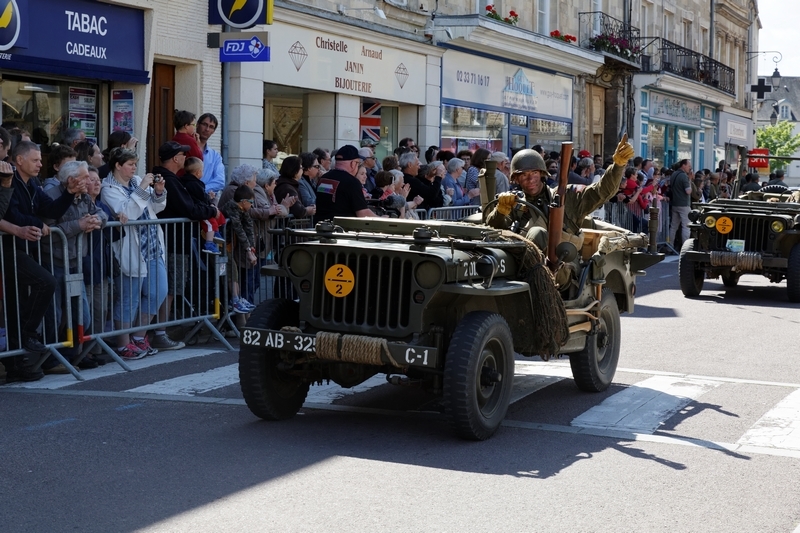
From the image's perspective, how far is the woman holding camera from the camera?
31.9ft

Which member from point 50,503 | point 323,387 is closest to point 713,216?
point 323,387

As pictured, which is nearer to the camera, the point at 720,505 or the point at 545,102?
the point at 720,505

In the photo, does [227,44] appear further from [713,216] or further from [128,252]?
[713,216]

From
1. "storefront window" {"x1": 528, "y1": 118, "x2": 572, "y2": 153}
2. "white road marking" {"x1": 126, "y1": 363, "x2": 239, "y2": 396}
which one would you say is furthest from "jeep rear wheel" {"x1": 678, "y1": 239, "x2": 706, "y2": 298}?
"storefront window" {"x1": 528, "y1": 118, "x2": 572, "y2": 153}

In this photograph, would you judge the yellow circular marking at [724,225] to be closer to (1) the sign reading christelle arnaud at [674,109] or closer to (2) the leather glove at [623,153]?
(2) the leather glove at [623,153]

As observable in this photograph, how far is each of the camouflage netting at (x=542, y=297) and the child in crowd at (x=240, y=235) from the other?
3995 mm

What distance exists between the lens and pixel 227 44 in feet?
49.3

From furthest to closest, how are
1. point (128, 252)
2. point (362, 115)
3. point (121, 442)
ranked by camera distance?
1. point (362, 115)
2. point (128, 252)
3. point (121, 442)

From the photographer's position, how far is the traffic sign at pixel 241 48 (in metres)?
14.9

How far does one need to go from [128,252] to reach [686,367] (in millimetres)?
4876

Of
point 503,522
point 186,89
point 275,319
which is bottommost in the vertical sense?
point 503,522

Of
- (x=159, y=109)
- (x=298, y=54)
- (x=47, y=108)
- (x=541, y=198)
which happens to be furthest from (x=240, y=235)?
(x=298, y=54)

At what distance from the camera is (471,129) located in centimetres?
2545

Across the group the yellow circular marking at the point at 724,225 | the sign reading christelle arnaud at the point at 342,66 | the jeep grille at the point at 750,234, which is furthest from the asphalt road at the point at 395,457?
the sign reading christelle arnaud at the point at 342,66
